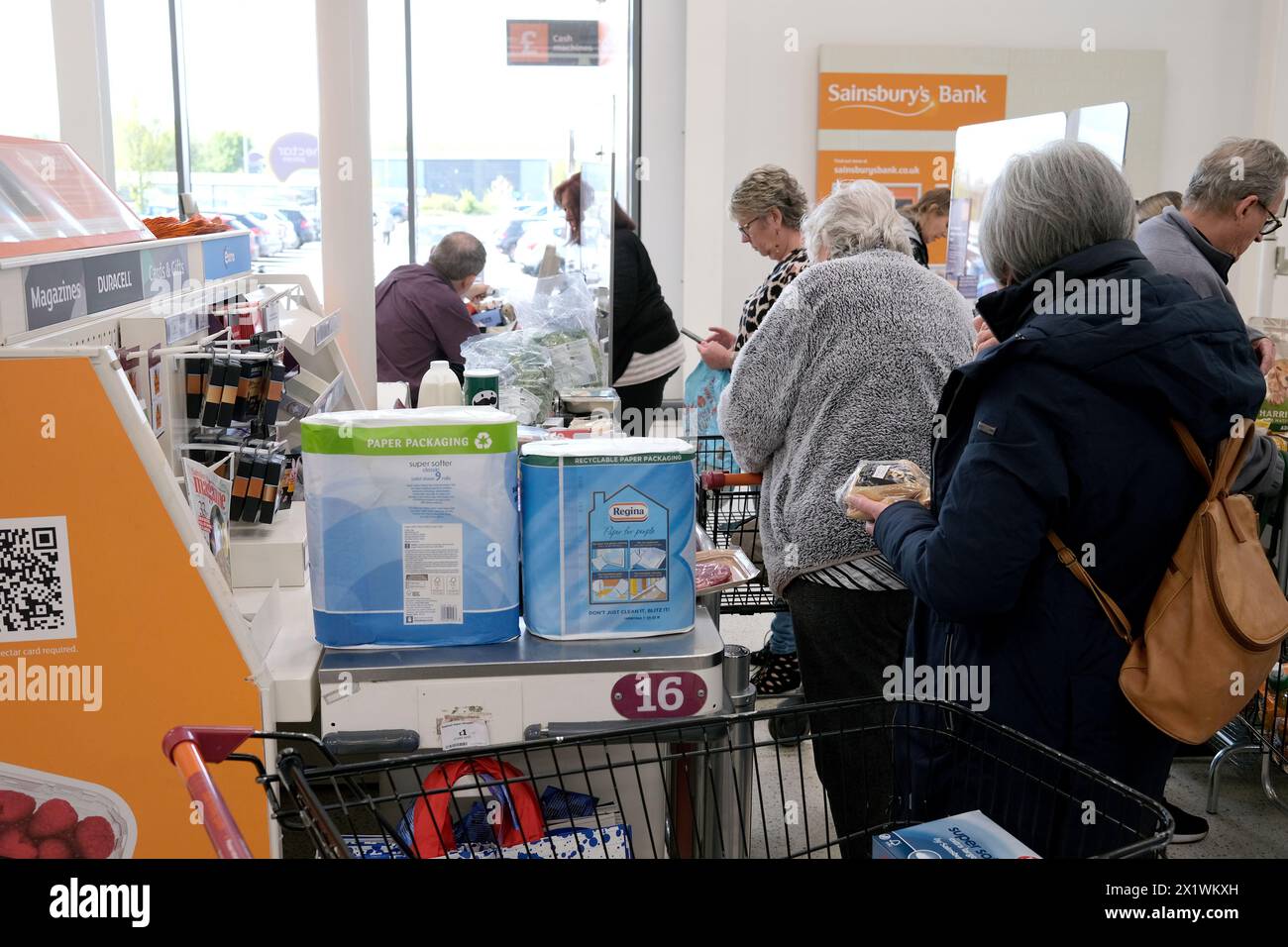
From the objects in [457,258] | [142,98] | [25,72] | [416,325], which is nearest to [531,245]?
[142,98]

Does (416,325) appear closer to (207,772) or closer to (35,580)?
(35,580)

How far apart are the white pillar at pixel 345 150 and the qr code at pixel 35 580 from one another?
196cm

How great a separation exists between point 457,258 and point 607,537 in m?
4.21

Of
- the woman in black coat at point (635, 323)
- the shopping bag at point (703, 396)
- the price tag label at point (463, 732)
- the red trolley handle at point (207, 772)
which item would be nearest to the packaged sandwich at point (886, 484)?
the price tag label at point (463, 732)

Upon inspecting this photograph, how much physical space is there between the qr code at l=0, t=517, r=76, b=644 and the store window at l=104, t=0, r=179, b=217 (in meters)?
8.16

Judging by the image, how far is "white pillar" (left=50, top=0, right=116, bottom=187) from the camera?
343 inches

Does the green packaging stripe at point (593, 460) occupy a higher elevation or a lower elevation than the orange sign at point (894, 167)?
lower

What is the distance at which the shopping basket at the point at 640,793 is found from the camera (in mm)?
1344

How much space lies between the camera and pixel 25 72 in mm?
9312

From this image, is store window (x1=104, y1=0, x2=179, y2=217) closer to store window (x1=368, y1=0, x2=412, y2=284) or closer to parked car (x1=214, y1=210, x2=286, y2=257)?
parked car (x1=214, y1=210, x2=286, y2=257)

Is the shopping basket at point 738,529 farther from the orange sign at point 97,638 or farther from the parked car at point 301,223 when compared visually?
the parked car at point 301,223

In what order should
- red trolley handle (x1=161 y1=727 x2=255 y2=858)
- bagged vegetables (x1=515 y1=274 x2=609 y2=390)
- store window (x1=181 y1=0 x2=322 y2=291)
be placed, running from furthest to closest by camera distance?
1. store window (x1=181 y1=0 x2=322 y2=291)
2. bagged vegetables (x1=515 y1=274 x2=609 y2=390)
3. red trolley handle (x1=161 y1=727 x2=255 y2=858)

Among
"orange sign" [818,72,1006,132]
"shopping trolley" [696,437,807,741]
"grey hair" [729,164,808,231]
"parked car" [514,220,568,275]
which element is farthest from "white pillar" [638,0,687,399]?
"shopping trolley" [696,437,807,741]
